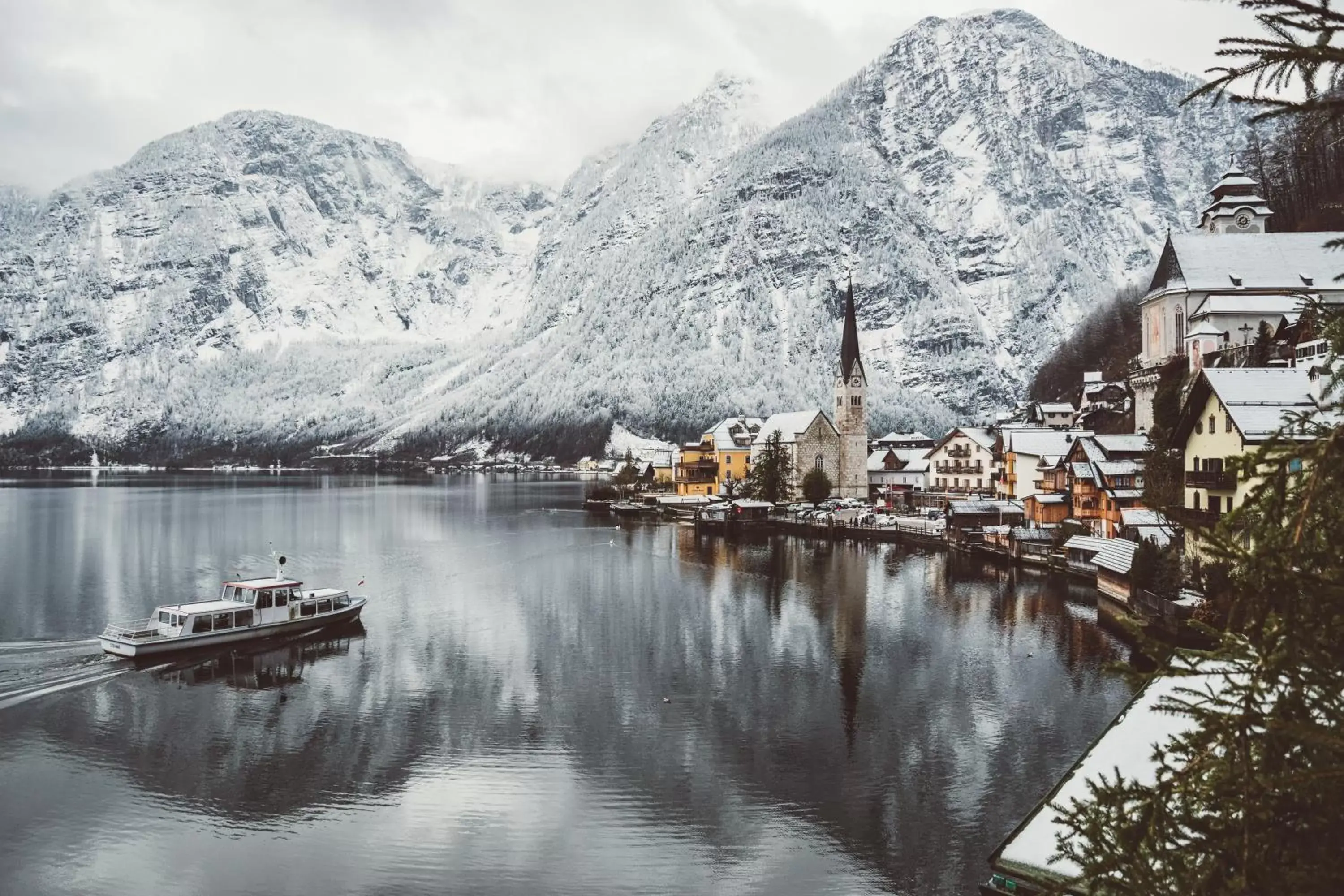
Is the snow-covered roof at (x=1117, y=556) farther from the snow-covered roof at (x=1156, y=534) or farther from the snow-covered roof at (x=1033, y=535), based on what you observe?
the snow-covered roof at (x=1033, y=535)

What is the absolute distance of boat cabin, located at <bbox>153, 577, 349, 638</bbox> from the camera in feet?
120

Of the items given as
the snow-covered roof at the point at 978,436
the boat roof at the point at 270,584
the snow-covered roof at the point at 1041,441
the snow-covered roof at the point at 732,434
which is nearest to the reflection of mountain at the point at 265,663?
the boat roof at the point at 270,584

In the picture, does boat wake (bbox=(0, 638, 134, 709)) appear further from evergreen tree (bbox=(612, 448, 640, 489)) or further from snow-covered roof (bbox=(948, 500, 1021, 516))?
evergreen tree (bbox=(612, 448, 640, 489))

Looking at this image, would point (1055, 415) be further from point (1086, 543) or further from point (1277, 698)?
point (1277, 698)

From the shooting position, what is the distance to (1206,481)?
120 feet

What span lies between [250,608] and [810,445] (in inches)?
2828

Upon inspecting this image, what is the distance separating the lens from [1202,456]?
37594mm

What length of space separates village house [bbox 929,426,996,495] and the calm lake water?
1272 inches

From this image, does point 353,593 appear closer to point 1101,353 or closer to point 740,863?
point 740,863

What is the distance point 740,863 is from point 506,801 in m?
5.87

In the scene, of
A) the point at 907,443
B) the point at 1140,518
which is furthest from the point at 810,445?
the point at 1140,518

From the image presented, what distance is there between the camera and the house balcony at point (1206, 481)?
3553 cm

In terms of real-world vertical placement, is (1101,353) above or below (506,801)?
above

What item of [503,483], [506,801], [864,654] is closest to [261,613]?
[506,801]
